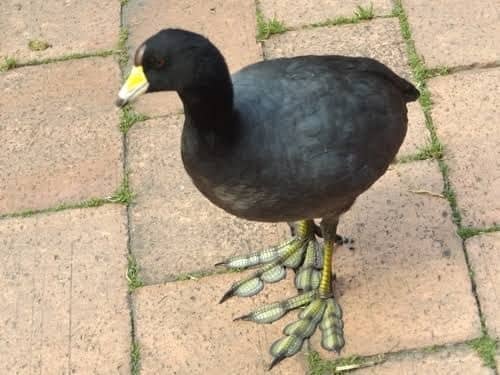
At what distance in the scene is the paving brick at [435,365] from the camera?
295 cm

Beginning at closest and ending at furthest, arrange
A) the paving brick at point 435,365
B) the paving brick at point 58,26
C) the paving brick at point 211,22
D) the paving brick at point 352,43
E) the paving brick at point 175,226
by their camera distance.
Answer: the paving brick at point 435,365
the paving brick at point 175,226
the paving brick at point 352,43
the paving brick at point 211,22
the paving brick at point 58,26

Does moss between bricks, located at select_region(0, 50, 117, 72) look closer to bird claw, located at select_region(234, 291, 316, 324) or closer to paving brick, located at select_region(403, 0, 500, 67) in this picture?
paving brick, located at select_region(403, 0, 500, 67)

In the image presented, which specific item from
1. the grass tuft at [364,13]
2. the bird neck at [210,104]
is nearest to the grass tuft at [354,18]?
the grass tuft at [364,13]

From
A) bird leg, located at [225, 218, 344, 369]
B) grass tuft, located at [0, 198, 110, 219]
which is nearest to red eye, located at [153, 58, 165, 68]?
bird leg, located at [225, 218, 344, 369]

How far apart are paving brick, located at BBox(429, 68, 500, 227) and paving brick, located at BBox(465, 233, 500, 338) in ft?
0.31

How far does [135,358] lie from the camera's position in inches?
122

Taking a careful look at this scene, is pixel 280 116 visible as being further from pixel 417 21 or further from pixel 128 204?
pixel 417 21

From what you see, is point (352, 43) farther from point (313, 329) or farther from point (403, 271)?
point (313, 329)

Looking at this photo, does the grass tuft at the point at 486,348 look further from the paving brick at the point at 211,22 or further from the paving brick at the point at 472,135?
the paving brick at the point at 211,22

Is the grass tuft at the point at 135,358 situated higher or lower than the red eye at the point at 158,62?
lower

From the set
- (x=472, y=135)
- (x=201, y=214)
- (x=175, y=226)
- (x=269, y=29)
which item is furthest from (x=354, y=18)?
(x=175, y=226)

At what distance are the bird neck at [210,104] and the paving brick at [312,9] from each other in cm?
177

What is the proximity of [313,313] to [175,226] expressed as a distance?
0.71 metres

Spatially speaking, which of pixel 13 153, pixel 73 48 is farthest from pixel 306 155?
pixel 73 48
